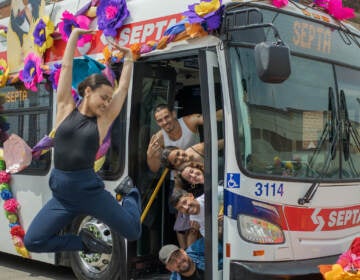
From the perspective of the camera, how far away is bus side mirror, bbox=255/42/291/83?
4164 mm

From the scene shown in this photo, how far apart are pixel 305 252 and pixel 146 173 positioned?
175 centimetres

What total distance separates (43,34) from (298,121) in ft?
10.7

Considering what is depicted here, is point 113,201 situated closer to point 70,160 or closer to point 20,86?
point 70,160

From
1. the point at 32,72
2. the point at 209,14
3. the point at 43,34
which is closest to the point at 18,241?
the point at 32,72

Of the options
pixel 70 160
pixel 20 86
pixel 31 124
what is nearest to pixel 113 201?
pixel 70 160

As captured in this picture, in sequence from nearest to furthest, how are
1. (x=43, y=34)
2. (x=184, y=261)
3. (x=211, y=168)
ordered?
(x=211, y=168)
(x=184, y=261)
(x=43, y=34)

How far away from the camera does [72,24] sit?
6137mm

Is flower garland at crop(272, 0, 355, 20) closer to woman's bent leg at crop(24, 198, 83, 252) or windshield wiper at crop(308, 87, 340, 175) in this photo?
windshield wiper at crop(308, 87, 340, 175)

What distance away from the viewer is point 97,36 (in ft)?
19.6

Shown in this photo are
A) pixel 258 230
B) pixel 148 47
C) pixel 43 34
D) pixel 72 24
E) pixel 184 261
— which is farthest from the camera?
pixel 43 34

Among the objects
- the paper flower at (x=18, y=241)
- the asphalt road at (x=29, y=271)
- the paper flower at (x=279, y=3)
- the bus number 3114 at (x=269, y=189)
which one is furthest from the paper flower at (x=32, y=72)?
the bus number 3114 at (x=269, y=189)

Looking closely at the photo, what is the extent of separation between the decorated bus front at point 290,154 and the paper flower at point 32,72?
2735 mm

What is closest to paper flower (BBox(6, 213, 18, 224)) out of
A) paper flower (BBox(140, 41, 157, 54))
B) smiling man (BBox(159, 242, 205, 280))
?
smiling man (BBox(159, 242, 205, 280))

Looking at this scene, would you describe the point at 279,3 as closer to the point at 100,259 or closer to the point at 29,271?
the point at 100,259
